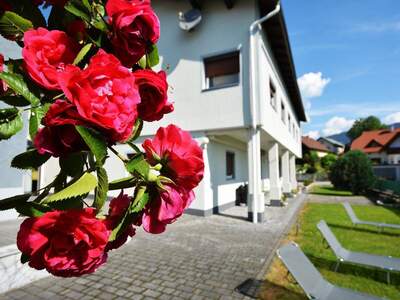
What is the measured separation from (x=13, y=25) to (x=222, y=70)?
1122 cm

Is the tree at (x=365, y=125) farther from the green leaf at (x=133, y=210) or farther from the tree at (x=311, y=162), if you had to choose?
the green leaf at (x=133, y=210)

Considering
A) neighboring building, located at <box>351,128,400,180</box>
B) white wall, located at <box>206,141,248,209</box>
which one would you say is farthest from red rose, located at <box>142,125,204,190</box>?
neighboring building, located at <box>351,128,400,180</box>

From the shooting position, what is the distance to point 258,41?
422 inches

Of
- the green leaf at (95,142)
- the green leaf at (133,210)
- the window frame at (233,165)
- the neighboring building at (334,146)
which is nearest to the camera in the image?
the green leaf at (95,142)

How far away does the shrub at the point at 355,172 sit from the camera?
22953 millimetres

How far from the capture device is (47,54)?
24.0 inches

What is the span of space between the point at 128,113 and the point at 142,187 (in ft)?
0.60

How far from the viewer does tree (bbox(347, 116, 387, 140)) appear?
9731 cm

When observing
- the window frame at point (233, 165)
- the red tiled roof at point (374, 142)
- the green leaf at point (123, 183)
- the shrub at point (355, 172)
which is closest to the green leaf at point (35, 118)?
the green leaf at point (123, 183)

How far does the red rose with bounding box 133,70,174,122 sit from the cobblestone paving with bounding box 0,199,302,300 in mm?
4449

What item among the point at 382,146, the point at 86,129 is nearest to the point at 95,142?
the point at 86,129

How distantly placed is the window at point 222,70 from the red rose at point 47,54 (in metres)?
10.6

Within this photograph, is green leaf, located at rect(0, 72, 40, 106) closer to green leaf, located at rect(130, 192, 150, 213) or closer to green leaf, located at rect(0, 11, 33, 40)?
green leaf, located at rect(0, 11, 33, 40)

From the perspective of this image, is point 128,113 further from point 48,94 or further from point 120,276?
point 120,276
